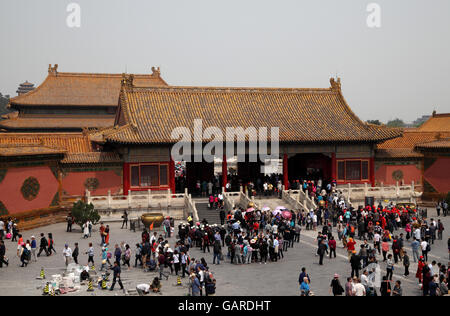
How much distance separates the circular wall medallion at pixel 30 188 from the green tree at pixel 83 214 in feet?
12.6

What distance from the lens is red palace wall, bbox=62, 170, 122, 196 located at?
Result: 40.9m

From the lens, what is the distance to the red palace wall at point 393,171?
155 feet

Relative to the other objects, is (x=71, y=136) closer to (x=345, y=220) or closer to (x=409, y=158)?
(x=345, y=220)

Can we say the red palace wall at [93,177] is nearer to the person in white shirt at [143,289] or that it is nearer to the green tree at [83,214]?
the green tree at [83,214]

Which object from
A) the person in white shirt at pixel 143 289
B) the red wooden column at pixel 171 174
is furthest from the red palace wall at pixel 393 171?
the person in white shirt at pixel 143 289

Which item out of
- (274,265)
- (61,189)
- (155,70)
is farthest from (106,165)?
(155,70)

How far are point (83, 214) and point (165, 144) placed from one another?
9.30 metres

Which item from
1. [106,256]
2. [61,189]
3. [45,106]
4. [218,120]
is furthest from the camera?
[45,106]

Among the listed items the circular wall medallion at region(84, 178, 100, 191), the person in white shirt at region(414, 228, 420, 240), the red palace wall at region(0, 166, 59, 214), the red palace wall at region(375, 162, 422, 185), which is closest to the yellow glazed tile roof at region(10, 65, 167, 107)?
the circular wall medallion at region(84, 178, 100, 191)

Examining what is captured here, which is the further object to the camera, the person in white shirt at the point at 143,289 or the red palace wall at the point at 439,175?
the red palace wall at the point at 439,175

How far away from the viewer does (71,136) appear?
152 feet

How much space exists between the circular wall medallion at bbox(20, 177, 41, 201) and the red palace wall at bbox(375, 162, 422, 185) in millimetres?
26749

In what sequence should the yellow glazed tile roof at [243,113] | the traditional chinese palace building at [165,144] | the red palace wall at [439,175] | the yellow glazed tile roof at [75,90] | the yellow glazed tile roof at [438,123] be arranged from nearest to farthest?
the traditional chinese palace building at [165,144]
the yellow glazed tile roof at [243,113]
the red palace wall at [439,175]
the yellow glazed tile roof at [75,90]
the yellow glazed tile roof at [438,123]
